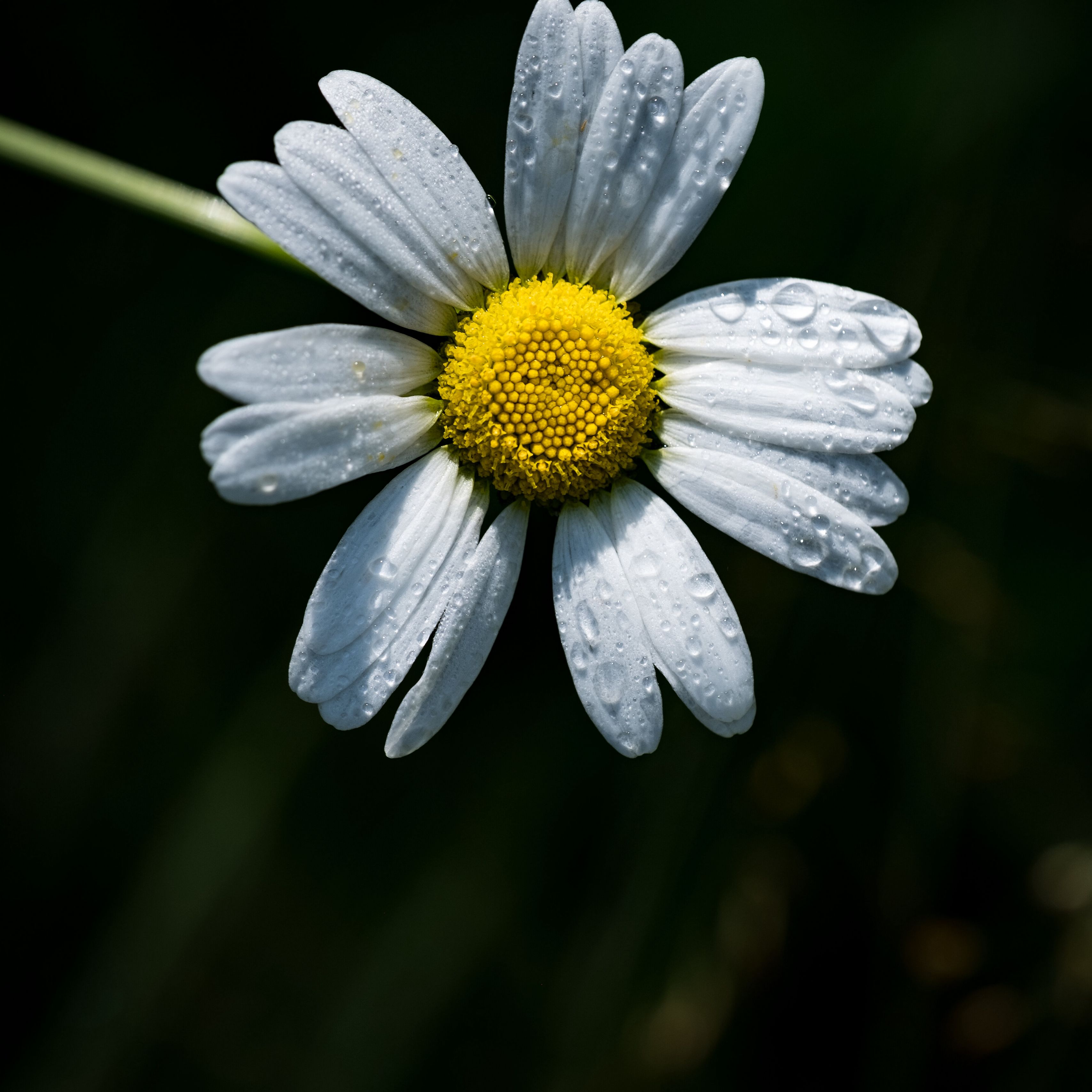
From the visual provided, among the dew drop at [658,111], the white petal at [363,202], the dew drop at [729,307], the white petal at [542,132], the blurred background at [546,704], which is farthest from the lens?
the blurred background at [546,704]

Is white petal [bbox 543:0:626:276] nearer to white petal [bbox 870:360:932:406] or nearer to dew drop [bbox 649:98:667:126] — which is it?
dew drop [bbox 649:98:667:126]

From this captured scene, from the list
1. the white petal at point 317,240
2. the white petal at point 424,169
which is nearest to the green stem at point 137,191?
the white petal at point 317,240

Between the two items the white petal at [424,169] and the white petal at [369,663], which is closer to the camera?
the white petal at [424,169]

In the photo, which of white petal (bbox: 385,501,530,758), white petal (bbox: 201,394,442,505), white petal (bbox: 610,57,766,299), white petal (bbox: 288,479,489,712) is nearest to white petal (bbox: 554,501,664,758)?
white petal (bbox: 385,501,530,758)

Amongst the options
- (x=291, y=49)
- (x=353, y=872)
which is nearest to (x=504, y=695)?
(x=353, y=872)

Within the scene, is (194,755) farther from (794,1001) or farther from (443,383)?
(794,1001)

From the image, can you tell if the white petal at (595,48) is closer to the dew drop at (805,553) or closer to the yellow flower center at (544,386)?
the yellow flower center at (544,386)

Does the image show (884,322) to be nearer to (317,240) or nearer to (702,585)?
(702,585)
